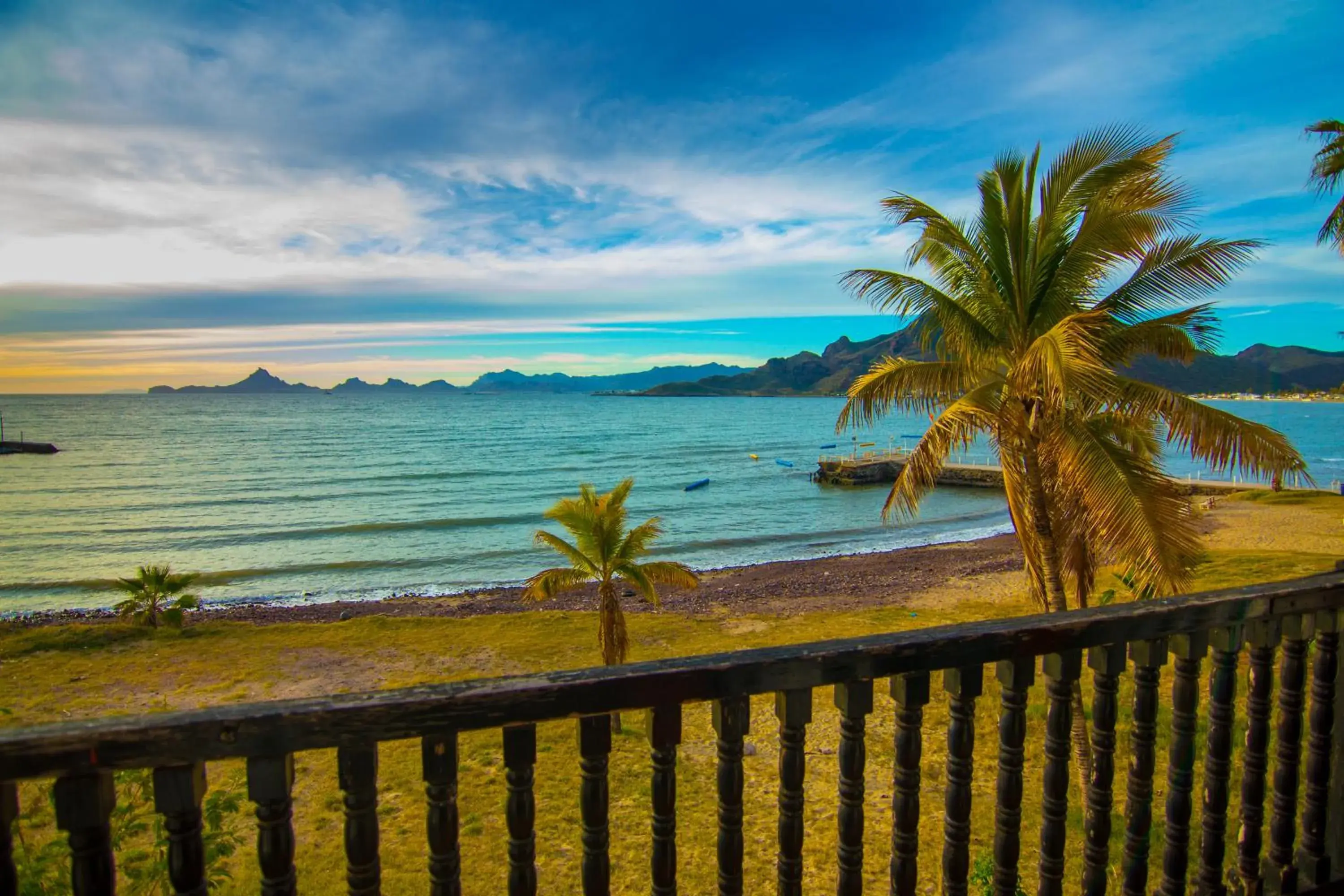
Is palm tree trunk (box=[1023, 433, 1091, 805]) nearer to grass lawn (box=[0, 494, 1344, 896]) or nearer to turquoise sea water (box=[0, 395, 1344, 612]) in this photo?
grass lawn (box=[0, 494, 1344, 896])

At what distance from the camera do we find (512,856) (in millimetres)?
1978

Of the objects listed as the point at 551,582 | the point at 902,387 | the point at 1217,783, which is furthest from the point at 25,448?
the point at 1217,783

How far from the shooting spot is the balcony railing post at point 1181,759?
260cm

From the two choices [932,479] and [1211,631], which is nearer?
[1211,631]

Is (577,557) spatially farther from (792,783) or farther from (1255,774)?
(792,783)

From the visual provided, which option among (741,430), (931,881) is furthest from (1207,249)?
(741,430)

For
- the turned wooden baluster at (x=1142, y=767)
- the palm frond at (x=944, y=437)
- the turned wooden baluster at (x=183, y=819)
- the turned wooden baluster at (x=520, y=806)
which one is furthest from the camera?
the palm frond at (x=944, y=437)

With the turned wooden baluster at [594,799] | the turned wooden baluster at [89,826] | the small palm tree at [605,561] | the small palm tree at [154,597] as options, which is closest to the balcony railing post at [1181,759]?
the turned wooden baluster at [594,799]

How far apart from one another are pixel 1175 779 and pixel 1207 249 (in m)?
9.01

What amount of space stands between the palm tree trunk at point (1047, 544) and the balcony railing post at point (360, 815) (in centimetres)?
1014

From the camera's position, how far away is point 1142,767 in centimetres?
265

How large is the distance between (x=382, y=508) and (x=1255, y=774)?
49.6 metres

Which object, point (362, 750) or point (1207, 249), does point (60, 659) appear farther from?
point (1207, 249)

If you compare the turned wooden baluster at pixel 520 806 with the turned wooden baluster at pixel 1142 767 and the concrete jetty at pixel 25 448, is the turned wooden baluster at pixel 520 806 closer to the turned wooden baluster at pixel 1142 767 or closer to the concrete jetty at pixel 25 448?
the turned wooden baluster at pixel 1142 767
